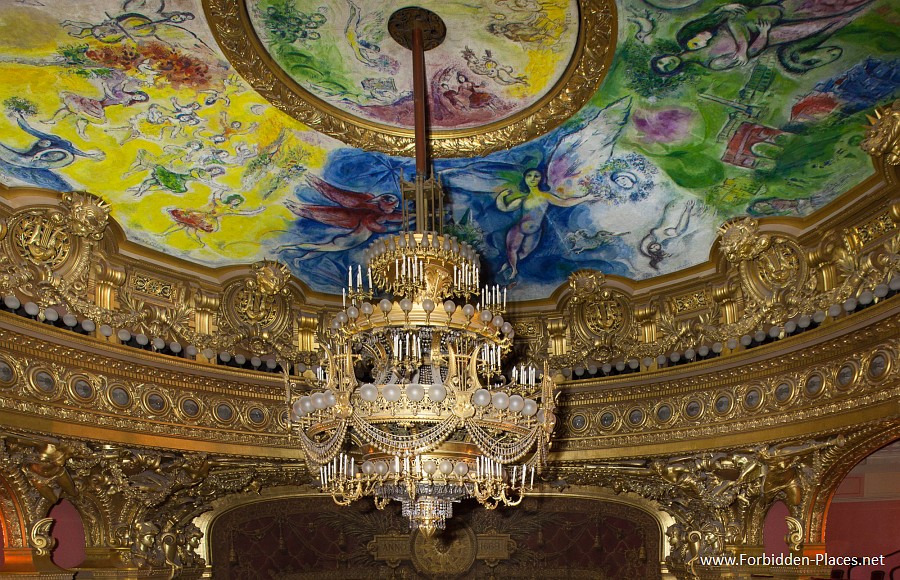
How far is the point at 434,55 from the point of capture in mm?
7207

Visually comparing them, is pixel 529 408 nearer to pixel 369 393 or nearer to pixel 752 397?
pixel 369 393

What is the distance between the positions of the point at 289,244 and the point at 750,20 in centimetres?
595

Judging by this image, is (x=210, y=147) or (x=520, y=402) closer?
(x=520, y=402)

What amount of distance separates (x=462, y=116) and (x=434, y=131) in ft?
1.29

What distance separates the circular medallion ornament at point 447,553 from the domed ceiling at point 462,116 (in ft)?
16.1

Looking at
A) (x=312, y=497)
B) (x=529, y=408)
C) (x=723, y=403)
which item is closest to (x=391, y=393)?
(x=529, y=408)

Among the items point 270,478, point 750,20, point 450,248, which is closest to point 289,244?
point 270,478

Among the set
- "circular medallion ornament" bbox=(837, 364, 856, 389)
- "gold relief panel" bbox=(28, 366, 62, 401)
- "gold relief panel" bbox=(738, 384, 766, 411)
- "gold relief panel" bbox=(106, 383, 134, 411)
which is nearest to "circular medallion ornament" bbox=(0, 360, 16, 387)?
"gold relief panel" bbox=(28, 366, 62, 401)

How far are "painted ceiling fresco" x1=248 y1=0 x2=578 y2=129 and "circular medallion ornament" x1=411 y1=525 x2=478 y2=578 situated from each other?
6.88 metres

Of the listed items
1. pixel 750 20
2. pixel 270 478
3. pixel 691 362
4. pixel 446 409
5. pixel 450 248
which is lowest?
pixel 270 478

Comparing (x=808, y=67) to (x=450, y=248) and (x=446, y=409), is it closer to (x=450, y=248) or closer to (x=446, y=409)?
(x=450, y=248)

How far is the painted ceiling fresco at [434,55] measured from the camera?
661 cm

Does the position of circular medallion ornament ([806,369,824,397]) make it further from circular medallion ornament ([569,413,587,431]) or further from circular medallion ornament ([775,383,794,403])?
circular medallion ornament ([569,413,587,431])

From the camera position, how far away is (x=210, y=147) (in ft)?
27.0
